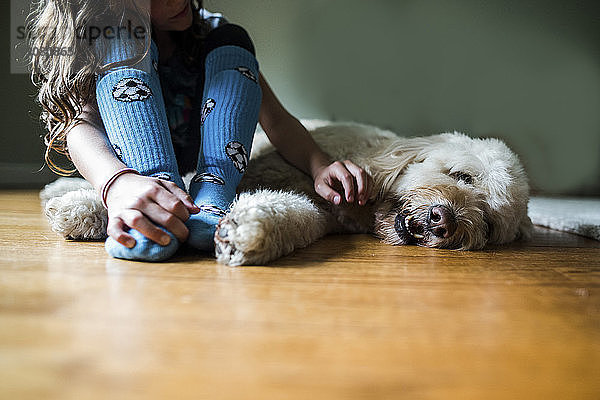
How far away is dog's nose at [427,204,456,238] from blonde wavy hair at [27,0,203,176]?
76 centimetres

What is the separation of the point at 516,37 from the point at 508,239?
211cm

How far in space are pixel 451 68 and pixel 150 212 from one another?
2546 mm

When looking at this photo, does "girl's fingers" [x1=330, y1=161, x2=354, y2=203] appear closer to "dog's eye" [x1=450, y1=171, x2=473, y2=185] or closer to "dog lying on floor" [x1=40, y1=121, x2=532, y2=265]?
"dog lying on floor" [x1=40, y1=121, x2=532, y2=265]

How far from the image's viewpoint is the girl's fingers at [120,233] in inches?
39.0

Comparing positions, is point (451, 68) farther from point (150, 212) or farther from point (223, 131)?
point (150, 212)

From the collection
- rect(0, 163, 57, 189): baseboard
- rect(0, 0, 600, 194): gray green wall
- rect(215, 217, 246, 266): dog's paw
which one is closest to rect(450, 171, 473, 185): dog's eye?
rect(215, 217, 246, 266): dog's paw

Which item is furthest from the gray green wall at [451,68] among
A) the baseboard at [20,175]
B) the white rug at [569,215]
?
the white rug at [569,215]

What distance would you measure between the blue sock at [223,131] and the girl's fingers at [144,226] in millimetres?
75

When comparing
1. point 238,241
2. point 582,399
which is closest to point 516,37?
point 238,241

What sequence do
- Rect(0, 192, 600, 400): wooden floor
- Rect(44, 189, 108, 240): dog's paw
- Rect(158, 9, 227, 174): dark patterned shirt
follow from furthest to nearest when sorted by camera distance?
1. Rect(158, 9, 227, 174): dark patterned shirt
2. Rect(44, 189, 108, 240): dog's paw
3. Rect(0, 192, 600, 400): wooden floor

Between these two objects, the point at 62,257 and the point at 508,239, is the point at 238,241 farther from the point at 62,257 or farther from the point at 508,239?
the point at 508,239

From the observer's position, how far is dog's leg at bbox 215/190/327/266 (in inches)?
38.8

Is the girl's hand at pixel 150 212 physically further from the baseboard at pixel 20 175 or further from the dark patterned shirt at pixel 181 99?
the baseboard at pixel 20 175

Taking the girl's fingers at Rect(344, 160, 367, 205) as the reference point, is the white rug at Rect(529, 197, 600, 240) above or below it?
below
